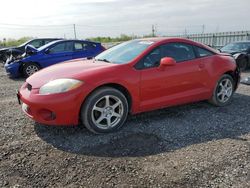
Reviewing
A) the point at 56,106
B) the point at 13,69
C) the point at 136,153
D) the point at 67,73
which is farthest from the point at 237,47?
the point at 56,106

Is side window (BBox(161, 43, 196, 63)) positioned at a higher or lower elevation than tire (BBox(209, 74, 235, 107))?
higher

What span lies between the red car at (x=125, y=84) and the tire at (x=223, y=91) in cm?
2

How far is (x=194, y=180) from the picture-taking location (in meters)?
2.88

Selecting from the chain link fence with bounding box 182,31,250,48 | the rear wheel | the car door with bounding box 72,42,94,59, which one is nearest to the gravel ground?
the rear wheel

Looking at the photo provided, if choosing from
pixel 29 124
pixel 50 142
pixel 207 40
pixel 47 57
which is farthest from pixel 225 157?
pixel 207 40

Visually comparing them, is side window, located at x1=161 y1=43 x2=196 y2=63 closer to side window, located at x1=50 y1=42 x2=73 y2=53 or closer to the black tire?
side window, located at x1=50 y1=42 x2=73 y2=53

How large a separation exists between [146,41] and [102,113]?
1.71 meters

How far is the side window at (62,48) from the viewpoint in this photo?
387 inches

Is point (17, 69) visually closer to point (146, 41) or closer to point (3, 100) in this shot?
point (3, 100)

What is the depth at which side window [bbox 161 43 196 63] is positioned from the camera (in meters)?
4.76

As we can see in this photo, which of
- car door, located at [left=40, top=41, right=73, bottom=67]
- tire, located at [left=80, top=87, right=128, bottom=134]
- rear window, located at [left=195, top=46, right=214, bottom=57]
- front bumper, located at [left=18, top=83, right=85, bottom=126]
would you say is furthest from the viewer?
car door, located at [left=40, top=41, right=73, bottom=67]

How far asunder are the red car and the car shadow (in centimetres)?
24

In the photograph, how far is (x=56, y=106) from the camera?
3760 millimetres

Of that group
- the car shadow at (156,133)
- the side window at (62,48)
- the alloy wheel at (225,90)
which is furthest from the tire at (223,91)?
the side window at (62,48)
